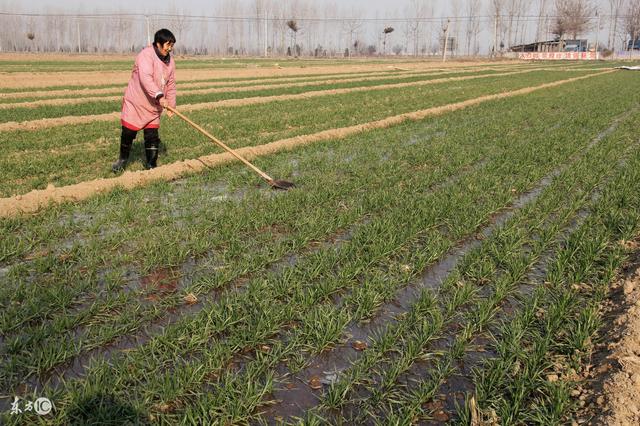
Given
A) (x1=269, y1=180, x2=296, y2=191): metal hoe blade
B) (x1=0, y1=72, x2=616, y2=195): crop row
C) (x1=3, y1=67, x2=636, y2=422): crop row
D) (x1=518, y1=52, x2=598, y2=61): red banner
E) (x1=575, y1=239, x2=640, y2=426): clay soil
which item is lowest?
(x1=575, y1=239, x2=640, y2=426): clay soil

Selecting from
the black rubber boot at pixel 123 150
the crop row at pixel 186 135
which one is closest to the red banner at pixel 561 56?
the crop row at pixel 186 135

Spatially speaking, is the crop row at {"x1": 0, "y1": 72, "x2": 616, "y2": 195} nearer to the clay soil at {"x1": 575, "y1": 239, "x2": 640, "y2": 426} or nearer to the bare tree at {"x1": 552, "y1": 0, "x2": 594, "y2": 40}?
the clay soil at {"x1": 575, "y1": 239, "x2": 640, "y2": 426}

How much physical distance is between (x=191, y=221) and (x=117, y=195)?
152cm

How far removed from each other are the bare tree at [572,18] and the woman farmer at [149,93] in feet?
277

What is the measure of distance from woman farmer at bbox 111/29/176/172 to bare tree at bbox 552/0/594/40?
84.5 m

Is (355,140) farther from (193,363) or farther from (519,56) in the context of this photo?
(519,56)

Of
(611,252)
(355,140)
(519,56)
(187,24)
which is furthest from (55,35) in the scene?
(611,252)

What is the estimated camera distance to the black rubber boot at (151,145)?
7270 millimetres

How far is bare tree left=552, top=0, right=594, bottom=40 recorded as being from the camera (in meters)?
78.9

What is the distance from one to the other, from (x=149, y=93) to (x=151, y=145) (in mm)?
1004

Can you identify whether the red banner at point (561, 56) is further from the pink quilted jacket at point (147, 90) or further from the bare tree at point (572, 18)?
the pink quilted jacket at point (147, 90)

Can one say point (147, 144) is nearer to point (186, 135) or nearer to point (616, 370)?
point (186, 135)

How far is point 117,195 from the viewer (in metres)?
6.22

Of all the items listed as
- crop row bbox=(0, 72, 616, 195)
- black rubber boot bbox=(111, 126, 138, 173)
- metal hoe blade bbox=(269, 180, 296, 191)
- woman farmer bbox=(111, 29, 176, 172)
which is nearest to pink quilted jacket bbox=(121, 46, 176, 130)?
woman farmer bbox=(111, 29, 176, 172)
